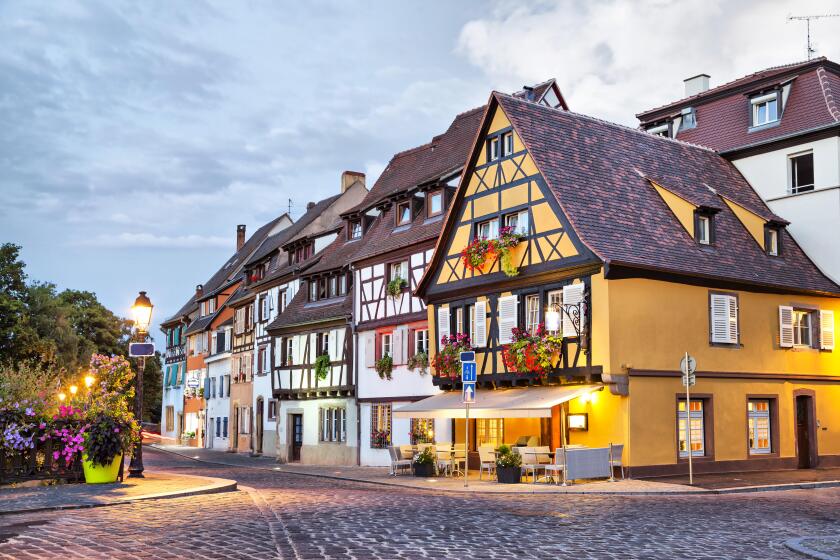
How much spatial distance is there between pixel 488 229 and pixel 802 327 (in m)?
10.2

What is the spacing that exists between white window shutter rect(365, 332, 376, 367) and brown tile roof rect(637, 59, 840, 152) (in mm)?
13846

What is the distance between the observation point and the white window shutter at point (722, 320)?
89.6 feet

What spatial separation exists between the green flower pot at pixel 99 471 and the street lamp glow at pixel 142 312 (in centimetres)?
308

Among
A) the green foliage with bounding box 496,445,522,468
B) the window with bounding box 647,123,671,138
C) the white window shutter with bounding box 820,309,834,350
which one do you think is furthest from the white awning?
the window with bounding box 647,123,671,138

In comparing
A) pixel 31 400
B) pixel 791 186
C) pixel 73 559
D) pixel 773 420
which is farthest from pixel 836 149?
pixel 73 559

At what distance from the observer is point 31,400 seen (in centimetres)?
2216

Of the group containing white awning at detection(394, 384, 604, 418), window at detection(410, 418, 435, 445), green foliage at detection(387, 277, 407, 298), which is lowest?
window at detection(410, 418, 435, 445)

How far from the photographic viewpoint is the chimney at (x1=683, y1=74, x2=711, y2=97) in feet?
124

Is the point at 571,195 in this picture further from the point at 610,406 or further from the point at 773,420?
the point at 773,420

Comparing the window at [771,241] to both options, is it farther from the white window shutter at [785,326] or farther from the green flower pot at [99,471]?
the green flower pot at [99,471]

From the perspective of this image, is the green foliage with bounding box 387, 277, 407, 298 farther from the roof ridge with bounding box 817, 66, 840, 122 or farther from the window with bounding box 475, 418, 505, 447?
the roof ridge with bounding box 817, 66, 840, 122

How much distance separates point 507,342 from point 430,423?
18.8 ft

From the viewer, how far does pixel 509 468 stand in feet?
81.5

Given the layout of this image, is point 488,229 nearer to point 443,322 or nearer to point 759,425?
point 443,322
